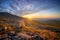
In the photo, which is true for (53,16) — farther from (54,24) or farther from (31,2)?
(31,2)

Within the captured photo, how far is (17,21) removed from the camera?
7.41 ft

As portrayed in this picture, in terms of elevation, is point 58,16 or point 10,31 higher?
point 58,16

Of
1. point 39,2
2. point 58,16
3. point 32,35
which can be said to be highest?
point 39,2

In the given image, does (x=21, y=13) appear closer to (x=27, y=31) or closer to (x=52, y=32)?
Result: (x=27, y=31)

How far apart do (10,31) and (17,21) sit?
237 mm

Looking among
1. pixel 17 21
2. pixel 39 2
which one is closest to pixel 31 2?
pixel 39 2

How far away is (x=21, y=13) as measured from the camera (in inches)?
89.9

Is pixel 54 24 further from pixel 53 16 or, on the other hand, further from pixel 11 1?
pixel 11 1

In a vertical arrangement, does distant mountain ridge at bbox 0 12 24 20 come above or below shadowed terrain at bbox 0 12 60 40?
above

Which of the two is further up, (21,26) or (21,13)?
(21,13)

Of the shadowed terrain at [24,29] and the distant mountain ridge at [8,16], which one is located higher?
the distant mountain ridge at [8,16]

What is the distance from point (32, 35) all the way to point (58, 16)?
0.63m

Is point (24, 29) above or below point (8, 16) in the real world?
below

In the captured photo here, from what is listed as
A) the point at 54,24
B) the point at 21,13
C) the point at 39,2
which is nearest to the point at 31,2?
the point at 39,2
